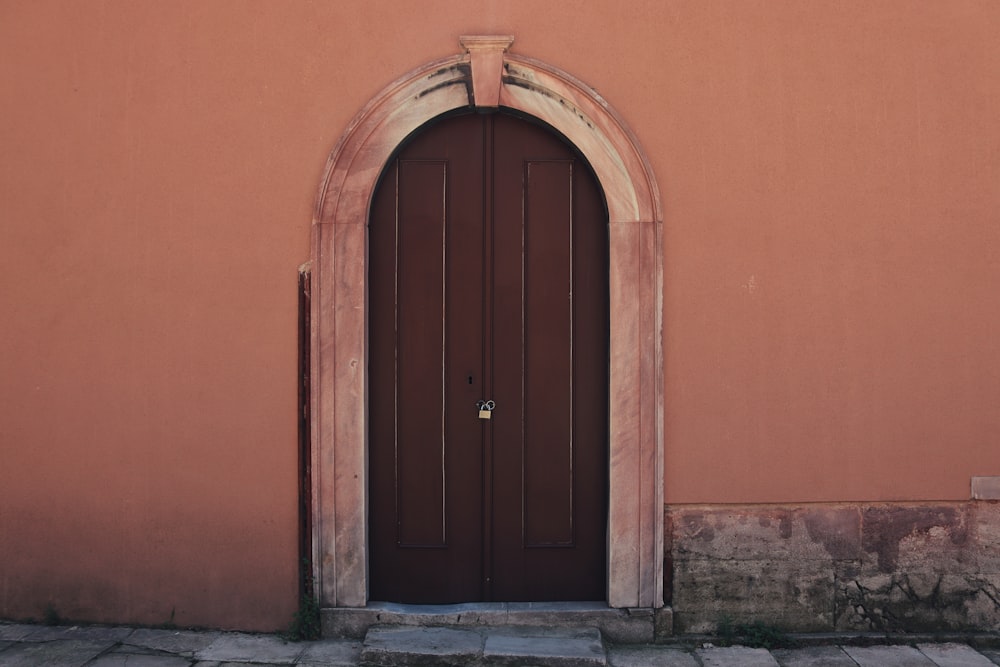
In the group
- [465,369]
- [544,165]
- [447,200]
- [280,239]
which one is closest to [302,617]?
[465,369]

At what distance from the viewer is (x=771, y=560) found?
4211 mm

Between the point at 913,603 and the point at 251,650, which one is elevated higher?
the point at 913,603

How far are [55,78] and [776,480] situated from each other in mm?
4126

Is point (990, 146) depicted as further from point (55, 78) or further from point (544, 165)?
point (55, 78)

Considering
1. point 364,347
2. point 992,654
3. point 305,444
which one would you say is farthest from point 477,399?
point 992,654

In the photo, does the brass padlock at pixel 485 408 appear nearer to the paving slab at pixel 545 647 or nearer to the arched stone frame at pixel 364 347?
the arched stone frame at pixel 364 347

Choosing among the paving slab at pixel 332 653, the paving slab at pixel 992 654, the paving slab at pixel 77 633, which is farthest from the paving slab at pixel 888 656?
the paving slab at pixel 77 633

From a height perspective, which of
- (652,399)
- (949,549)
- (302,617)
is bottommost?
(302,617)

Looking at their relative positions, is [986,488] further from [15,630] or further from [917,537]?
[15,630]

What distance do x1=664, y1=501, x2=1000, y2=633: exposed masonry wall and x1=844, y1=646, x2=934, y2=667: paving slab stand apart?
0.13 metres

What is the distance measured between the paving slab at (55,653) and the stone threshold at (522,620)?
1.05 metres

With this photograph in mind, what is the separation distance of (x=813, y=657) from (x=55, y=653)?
3.51 metres

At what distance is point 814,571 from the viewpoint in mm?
4211

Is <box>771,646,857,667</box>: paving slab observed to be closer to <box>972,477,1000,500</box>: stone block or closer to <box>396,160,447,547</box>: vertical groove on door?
<box>972,477,1000,500</box>: stone block
